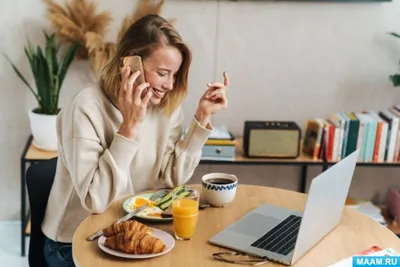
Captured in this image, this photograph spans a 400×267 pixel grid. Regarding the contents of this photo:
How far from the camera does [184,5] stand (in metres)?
3.15

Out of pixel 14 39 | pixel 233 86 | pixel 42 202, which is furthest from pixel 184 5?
pixel 42 202

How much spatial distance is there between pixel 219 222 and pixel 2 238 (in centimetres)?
187

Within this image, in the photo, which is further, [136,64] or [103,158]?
[136,64]

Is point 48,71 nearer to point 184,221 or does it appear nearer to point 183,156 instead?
point 183,156

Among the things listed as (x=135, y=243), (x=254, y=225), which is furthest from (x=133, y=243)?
(x=254, y=225)

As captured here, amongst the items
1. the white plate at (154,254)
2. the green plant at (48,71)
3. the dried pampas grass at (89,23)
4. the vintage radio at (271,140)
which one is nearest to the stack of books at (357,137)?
the vintage radio at (271,140)

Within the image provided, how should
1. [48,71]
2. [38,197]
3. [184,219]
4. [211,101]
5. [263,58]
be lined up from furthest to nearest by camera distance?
[263,58] → [48,71] → [211,101] → [38,197] → [184,219]

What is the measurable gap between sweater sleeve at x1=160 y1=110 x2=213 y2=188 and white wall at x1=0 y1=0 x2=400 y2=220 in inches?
46.8

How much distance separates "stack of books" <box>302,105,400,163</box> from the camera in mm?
3123

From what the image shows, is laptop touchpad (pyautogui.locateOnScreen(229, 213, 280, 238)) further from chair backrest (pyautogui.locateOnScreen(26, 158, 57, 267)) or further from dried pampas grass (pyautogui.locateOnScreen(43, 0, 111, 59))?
dried pampas grass (pyautogui.locateOnScreen(43, 0, 111, 59))

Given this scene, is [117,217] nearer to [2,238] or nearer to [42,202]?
[42,202]

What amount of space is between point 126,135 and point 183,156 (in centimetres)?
32

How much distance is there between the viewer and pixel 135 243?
155cm

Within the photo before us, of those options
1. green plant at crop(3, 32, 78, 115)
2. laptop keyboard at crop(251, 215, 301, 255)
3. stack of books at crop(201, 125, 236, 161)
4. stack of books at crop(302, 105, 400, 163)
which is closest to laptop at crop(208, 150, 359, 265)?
laptop keyboard at crop(251, 215, 301, 255)
